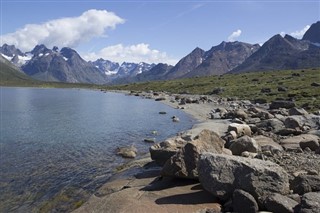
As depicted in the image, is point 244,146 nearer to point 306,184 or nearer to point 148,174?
point 148,174

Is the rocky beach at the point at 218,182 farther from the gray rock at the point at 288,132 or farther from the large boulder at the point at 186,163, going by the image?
the gray rock at the point at 288,132

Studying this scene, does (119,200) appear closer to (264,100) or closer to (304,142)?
(304,142)

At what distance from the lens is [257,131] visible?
4466 cm

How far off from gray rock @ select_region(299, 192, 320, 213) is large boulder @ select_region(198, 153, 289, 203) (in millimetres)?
1873

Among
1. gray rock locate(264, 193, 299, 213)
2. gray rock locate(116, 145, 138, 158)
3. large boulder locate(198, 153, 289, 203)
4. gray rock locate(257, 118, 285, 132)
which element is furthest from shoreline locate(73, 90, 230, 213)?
gray rock locate(257, 118, 285, 132)

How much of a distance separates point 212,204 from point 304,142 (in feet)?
50.9

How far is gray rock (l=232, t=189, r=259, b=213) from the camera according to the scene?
58.2 ft

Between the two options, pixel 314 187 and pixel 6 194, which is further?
pixel 6 194

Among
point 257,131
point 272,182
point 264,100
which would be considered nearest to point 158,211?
point 272,182

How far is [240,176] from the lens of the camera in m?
19.5

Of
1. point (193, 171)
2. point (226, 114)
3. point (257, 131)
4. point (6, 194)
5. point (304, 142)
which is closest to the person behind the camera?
point (193, 171)

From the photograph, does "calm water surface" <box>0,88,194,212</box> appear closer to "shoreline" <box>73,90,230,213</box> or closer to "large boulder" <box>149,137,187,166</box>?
"shoreline" <box>73,90,230,213</box>

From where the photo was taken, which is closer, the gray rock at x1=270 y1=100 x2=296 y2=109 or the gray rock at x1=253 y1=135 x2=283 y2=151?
the gray rock at x1=253 y1=135 x2=283 y2=151

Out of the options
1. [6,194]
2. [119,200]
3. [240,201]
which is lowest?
[6,194]
